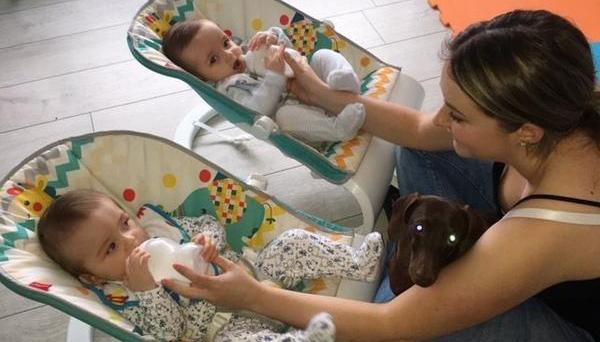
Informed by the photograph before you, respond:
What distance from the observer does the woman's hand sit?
106 cm

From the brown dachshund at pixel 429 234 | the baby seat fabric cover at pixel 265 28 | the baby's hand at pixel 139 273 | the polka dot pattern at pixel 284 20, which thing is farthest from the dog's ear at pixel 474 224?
the polka dot pattern at pixel 284 20

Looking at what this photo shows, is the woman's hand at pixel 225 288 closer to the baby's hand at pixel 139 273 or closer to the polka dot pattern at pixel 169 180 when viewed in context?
the baby's hand at pixel 139 273

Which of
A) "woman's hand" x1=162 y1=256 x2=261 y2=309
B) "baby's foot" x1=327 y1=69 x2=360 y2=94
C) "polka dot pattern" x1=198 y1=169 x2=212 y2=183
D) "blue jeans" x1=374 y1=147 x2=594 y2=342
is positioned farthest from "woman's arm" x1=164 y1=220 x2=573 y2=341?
"baby's foot" x1=327 y1=69 x2=360 y2=94

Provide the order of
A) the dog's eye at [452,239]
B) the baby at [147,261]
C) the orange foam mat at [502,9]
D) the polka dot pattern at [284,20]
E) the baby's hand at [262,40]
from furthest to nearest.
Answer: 1. the orange foam mat at [502,9]
2. the polka dot pattern at [284,20]
3. the baby's hand at [262,40]
4. the baby at [147,261]
5. the dog's eye at [452,239]

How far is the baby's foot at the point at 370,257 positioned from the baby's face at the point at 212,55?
2.16ft

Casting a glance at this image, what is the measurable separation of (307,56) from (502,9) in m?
0.93

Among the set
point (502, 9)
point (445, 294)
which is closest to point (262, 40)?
point (445, 294)

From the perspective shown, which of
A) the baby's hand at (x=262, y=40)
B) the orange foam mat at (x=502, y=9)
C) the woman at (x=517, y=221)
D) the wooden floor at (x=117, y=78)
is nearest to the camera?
the woman at (x=517, y=221)

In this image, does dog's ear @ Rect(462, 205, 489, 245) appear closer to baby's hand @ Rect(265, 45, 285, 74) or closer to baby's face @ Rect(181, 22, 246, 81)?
baby's hand @ Rect(265, 45, 285, 74)

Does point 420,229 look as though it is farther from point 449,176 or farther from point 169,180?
point 169,180

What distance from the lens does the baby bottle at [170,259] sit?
115 cm

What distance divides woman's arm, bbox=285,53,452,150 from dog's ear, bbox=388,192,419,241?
272mm

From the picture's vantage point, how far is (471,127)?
Answer: 3.18 ft

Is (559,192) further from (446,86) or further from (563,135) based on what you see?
(446,86)
